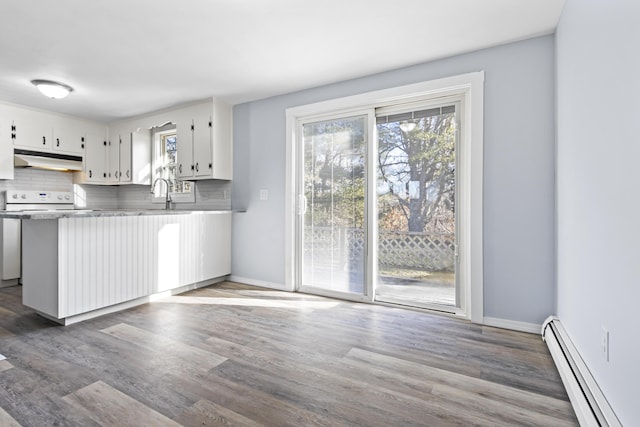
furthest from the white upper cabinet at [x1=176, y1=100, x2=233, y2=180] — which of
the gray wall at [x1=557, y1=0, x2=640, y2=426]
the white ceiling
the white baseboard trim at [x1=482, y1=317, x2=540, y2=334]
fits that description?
the gray wall at [x1=557, y1=0, x2=640, y2=426]

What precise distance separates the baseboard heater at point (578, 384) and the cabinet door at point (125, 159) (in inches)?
202

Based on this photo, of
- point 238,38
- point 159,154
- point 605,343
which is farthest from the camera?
point 159,154

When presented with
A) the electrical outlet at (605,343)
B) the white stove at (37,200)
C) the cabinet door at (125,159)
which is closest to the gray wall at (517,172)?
the electrical outlet at (605,343)

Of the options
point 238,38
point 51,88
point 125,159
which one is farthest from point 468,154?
point 125,159

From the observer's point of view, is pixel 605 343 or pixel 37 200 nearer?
pixel 605 343

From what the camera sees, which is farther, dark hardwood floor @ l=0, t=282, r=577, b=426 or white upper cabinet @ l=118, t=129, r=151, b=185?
white upper cabinet @ l=118, t=129, r=151, b=185

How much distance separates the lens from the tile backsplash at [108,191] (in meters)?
4.23

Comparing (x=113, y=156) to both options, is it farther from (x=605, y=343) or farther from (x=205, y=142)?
(x=605, y=343)

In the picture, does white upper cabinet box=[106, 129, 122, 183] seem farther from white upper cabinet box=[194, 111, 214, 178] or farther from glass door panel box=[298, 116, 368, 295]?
glass door panel box=[298, 116, 368, 295]

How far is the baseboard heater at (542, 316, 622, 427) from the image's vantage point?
1.32 metres

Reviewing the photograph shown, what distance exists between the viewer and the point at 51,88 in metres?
3.26

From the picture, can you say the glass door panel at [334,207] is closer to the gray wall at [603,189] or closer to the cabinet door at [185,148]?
the cabinet door at [185,148]

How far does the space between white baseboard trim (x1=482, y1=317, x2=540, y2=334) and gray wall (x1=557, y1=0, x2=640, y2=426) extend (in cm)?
38

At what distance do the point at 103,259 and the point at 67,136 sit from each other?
2.71m
